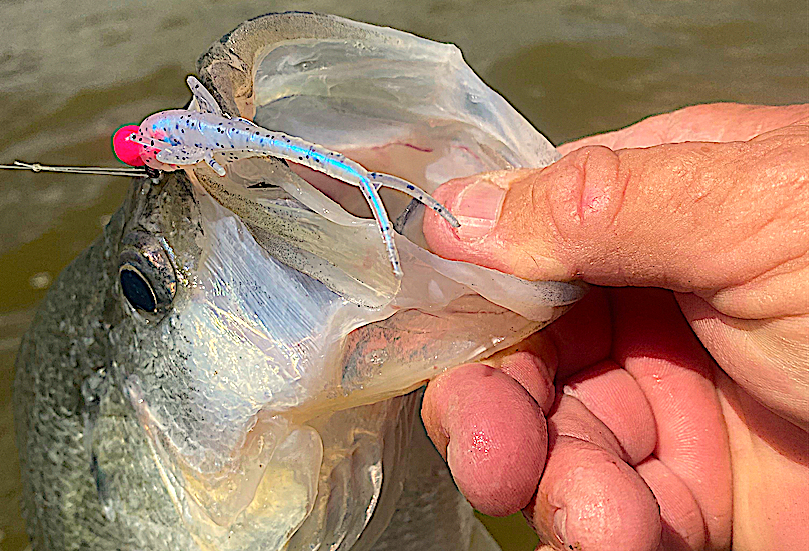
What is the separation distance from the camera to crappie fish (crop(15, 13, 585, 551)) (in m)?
0.94

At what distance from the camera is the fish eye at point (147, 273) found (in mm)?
1062

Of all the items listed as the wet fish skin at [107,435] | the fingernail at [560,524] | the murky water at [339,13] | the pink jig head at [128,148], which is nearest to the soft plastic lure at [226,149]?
the pink jig head at [128,148]

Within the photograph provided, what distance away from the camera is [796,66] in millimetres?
2527

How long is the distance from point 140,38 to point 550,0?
169 centimetres

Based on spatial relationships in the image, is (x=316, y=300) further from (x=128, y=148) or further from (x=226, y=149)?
(x=128, y=148)

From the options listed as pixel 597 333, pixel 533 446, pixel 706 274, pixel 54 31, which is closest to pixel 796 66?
pixel 597 333

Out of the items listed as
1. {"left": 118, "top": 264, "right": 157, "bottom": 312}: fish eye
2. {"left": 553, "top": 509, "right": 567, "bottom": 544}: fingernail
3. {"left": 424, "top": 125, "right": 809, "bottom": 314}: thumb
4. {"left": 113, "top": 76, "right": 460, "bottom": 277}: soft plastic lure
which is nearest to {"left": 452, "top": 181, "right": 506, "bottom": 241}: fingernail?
{"left": 424, "top": 125, "right": 809, "bottom": 314}: thumb

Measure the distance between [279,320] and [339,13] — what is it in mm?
2164

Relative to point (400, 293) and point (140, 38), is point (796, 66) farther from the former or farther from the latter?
point (140, 38)

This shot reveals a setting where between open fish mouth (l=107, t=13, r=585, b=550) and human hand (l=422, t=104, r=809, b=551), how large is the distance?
82mm

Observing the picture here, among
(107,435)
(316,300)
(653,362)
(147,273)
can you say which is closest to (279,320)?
(316,300)

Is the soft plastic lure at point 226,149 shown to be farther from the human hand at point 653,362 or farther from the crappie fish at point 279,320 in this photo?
the human hand at point 653,362

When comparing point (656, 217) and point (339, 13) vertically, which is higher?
point (656, 217)

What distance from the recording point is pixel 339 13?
284 centimetres
